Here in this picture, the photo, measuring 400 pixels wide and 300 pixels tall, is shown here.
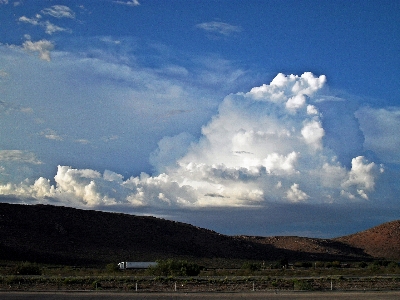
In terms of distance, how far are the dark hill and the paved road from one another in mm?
41061

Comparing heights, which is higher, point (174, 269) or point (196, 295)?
point (174, 269)

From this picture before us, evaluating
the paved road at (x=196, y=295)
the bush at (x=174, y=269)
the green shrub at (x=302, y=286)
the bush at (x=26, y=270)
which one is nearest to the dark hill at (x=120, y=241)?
the bush at (x=26, y=270)

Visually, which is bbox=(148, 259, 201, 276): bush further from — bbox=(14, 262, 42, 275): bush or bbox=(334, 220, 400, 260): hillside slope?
bbox=(334, 220, 400, 260): hillside slope

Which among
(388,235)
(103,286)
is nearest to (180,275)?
(103,286)

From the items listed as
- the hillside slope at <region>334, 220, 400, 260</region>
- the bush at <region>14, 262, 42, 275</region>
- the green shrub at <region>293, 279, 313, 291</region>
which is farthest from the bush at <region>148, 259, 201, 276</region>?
the hillside slope at <region>334, 220, 400, 260</region>

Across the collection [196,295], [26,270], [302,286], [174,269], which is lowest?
[196,295]

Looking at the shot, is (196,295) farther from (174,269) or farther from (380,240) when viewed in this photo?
(380,240)

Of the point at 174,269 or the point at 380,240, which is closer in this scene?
the point at 174,269

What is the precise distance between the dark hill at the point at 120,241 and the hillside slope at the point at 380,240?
2626mm

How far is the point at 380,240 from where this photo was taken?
380 ft

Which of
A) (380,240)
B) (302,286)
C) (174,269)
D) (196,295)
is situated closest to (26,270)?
(174,269)

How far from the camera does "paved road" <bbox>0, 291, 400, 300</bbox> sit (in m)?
31.0

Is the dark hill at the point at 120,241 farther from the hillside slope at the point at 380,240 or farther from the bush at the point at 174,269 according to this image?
the bush at the point at 174,269

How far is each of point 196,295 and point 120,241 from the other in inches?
2408
